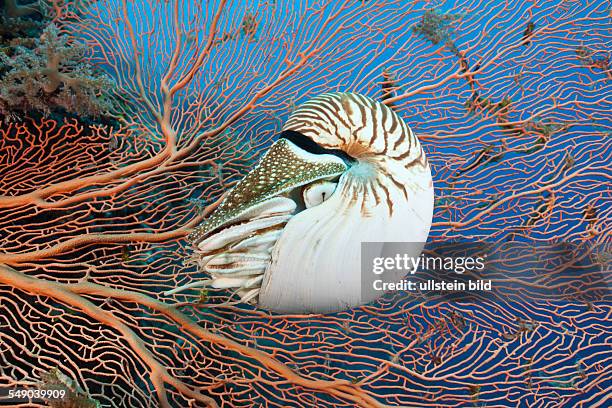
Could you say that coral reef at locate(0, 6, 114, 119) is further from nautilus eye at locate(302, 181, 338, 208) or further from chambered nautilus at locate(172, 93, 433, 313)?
nautilus eye at locate(302, 181, 338, 208)

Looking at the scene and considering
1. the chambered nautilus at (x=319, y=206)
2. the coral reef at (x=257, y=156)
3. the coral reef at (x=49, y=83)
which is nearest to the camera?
the chambered nautilus at (x=319, y=206)

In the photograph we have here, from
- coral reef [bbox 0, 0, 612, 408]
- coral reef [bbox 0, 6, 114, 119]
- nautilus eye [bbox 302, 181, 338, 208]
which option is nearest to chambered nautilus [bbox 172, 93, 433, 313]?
nautilus eye [bbox 302, 181, 338, 208]

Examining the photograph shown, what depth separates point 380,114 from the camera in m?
1.66

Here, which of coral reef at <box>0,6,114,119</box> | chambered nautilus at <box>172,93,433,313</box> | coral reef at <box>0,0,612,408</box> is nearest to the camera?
chambered nautilus at <box>172,93,433,313</box>

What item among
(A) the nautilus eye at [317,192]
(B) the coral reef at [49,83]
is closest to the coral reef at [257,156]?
(B) the coral reef at [49,83]

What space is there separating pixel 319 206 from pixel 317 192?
0.07 meters

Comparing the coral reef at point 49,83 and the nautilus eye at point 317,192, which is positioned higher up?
the coral reef at point 49,83

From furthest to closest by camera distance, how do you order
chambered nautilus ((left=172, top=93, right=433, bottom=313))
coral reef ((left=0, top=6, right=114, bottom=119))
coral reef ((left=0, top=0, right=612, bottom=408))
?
coral reef ((left=0, top=6, right=114, bottom=119)), coral reef ((left=0, top=0, right=612, bottom=408)), chambered nautilus ((left=172, top=93, right=433, bottom=313))

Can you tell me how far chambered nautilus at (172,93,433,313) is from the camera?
5.14 ft

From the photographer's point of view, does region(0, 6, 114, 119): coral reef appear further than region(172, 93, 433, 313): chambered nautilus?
Yes

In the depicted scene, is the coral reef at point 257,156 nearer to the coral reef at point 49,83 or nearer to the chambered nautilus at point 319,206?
the coral reef at point 49,83

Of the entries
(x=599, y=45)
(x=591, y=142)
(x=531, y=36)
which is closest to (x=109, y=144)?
(x=531, y=36)

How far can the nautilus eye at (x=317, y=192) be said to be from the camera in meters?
1.61

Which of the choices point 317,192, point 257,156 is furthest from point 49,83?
point 317,192
